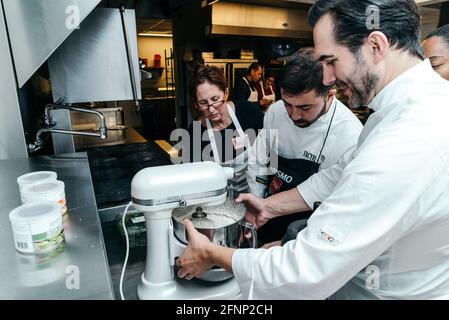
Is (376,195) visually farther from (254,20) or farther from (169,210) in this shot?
(254,20)

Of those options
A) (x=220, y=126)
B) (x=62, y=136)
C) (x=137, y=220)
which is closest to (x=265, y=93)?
(x=220, y=126)

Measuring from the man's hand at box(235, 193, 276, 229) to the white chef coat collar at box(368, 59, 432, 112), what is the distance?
1.92ft

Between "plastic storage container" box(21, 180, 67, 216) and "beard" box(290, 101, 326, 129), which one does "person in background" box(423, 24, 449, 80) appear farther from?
"plastic storage container" box(21, 180, 67, 216)

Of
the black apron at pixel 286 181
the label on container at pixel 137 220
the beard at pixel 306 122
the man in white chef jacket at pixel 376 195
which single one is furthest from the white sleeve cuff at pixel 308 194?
the label on container at pixel 137 220

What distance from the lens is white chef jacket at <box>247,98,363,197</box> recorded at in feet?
4.28

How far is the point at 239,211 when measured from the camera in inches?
35.2

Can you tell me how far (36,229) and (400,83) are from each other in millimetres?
918

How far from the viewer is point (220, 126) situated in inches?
73.5

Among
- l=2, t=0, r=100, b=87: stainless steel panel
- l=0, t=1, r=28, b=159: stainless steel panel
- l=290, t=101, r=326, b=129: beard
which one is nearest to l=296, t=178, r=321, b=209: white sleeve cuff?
l=290, t=101, r=326, b=129: beard

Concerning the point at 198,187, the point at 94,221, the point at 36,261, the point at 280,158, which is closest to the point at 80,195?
the point at 94,221

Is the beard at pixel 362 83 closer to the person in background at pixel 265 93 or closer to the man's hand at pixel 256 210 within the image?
the man's hand at pixel 256 210

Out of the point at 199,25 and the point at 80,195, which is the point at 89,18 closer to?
the point at 80,195

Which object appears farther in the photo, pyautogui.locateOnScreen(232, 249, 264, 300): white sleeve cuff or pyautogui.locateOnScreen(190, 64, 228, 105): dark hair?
pyautogui.locateOnScreen(190, 64, 228, 105): dark hair

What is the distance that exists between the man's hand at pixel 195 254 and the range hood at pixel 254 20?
4474mm
